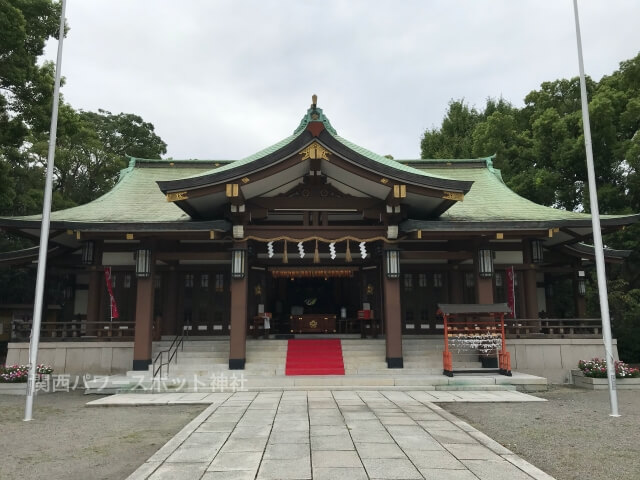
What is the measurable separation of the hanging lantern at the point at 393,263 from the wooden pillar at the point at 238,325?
15.0 ft

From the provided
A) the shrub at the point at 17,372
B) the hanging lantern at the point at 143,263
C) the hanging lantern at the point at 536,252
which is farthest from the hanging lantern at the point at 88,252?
the hanging lantern at the point at 536,252

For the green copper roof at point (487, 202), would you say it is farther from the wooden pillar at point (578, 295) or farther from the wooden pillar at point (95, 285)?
the wooden pillar at point (95, 285)

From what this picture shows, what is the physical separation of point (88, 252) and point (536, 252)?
1599cm

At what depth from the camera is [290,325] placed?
767 inches

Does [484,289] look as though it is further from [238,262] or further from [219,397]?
[219,397]

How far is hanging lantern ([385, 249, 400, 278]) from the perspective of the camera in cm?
1450

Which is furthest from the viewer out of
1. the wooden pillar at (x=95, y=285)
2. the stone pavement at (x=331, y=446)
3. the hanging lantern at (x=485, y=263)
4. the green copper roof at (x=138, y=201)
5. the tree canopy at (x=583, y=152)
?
the tree canopy at (x=583, y=152)

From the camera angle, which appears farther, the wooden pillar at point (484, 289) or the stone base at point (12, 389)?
the wooden pillar at point (484, 289)

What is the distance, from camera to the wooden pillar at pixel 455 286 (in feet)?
60.2

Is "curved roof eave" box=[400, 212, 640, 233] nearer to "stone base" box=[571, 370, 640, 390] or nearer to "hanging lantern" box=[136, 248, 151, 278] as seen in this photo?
"stone base" box=[571, 370, 640, 390]

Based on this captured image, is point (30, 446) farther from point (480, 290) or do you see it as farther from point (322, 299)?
point (322, 299)

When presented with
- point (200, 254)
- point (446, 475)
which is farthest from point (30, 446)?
point (200, 254)

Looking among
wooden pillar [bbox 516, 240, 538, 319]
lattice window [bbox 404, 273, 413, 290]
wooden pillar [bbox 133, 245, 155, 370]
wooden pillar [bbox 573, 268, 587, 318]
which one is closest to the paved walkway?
wooden pillar [bbox 133, 245, 155, 370]

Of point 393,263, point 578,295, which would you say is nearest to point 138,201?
point 393,263
